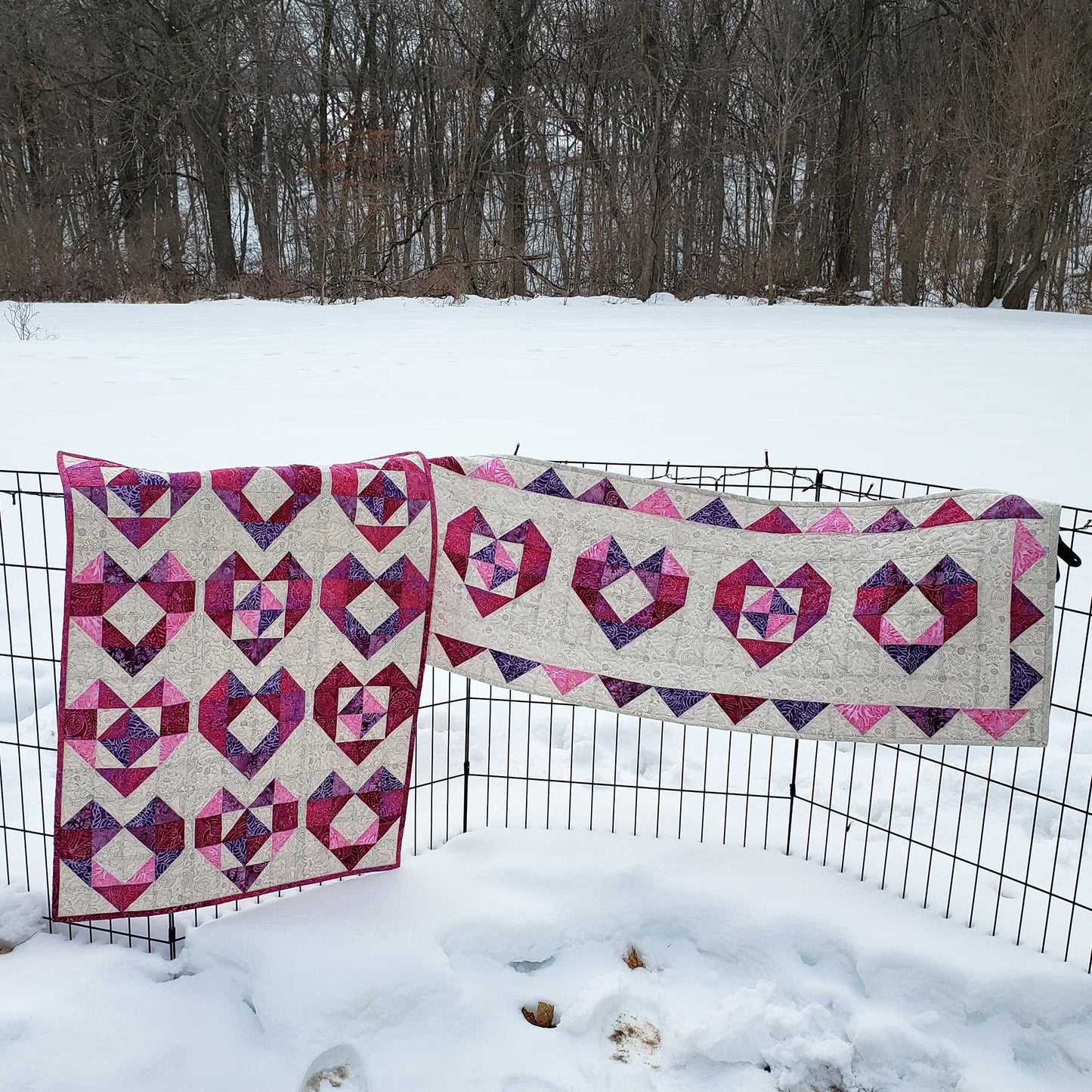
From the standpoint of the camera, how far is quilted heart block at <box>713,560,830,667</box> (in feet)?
8.86

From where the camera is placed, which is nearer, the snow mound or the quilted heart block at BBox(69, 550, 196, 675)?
the quilted heart block at BBox(69, 550, 196, 675)

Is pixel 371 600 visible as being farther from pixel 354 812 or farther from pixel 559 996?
pixel 559 996

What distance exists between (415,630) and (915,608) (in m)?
1.31

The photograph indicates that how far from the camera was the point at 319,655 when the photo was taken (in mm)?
2646

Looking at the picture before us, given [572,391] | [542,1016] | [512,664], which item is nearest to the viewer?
[542,1016]

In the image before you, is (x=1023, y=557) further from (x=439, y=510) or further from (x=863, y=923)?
(x=439, y=510)

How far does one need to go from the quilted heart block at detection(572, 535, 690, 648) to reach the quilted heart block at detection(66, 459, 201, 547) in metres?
1.03

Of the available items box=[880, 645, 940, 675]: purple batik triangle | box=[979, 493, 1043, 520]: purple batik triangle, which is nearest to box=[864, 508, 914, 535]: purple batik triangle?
box=[979, 493, 1043, 520]: purple batik triangle

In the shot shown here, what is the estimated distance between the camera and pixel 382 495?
2.62m

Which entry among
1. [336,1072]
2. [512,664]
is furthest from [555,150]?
Result: [336,1072]

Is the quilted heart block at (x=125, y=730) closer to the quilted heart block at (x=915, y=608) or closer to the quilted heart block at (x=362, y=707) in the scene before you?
the quilted heart block at (x=362, y=707)

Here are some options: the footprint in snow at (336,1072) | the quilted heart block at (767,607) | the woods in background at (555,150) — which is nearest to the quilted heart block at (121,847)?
the footprint in snow at (336,1072)

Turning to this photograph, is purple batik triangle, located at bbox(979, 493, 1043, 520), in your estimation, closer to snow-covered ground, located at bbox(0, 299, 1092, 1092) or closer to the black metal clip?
the black metal clip

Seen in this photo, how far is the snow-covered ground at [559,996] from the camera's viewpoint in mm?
2406
